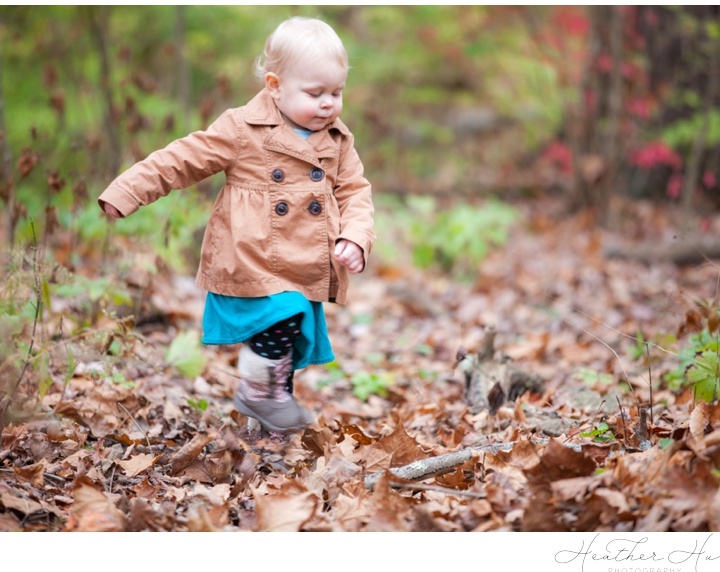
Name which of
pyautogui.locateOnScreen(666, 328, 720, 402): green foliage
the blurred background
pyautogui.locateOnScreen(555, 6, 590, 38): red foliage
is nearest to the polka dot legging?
pyautogui.locateOnScreen(666, 328, 720, 402): green foliage

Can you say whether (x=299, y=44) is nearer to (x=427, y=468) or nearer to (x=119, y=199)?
(x=119, y=199)

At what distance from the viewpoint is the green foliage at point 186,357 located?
3785mm

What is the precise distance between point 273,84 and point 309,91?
0.16 m

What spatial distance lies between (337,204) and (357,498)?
46.6 inches

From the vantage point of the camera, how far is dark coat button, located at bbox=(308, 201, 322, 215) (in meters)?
2.90

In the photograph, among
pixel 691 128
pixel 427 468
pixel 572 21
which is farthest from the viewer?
pixel 572 21

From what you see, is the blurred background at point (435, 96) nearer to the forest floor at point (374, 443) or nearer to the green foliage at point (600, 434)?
the forest floor at point (374, 443)

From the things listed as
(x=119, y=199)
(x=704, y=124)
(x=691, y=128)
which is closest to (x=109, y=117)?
(x=119, y=199)

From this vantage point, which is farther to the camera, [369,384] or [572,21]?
[572,21]

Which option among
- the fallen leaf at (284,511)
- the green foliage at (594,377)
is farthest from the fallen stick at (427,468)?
the green foliage at (594,377)

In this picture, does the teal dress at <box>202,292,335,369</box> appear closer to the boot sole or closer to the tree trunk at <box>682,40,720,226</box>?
the boot sole

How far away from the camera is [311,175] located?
9.55ft

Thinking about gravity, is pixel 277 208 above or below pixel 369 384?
above

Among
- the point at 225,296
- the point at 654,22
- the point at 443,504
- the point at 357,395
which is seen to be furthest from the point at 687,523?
the point at 654,22
